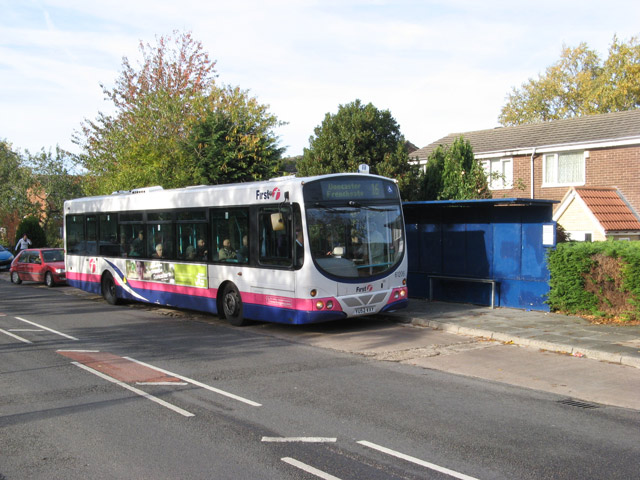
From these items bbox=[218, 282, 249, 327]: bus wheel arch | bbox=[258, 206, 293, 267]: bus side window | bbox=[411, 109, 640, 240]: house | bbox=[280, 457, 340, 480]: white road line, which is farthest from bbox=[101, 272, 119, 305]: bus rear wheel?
bbox=[280, 457, 340, 480]: white road line

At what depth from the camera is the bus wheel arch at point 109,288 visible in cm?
1764

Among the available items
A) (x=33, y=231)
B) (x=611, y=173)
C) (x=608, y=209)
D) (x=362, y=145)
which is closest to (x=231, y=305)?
(x=362, y=145)

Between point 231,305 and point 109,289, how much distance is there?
630 centimetres

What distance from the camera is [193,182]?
23.7m

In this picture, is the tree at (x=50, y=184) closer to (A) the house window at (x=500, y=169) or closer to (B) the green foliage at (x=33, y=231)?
(B) the green foliage at (x=33, y=231)

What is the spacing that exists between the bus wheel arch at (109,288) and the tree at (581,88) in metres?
32.6

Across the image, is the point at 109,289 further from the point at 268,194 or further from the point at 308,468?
the point at 308,468

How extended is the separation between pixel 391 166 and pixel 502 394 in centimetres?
1192

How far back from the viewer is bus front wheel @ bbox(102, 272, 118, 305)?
17653 millimetres

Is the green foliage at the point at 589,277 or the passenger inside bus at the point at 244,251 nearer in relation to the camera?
the green foliage at the point at 589,277

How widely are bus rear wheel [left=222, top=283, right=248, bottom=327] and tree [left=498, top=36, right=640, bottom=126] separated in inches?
1299

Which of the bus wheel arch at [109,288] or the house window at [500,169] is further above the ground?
the house window at [500,169]

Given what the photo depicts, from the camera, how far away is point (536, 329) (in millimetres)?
11539

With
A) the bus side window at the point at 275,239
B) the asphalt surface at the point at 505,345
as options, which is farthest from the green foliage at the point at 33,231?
the bus side window at the point at 275,239
